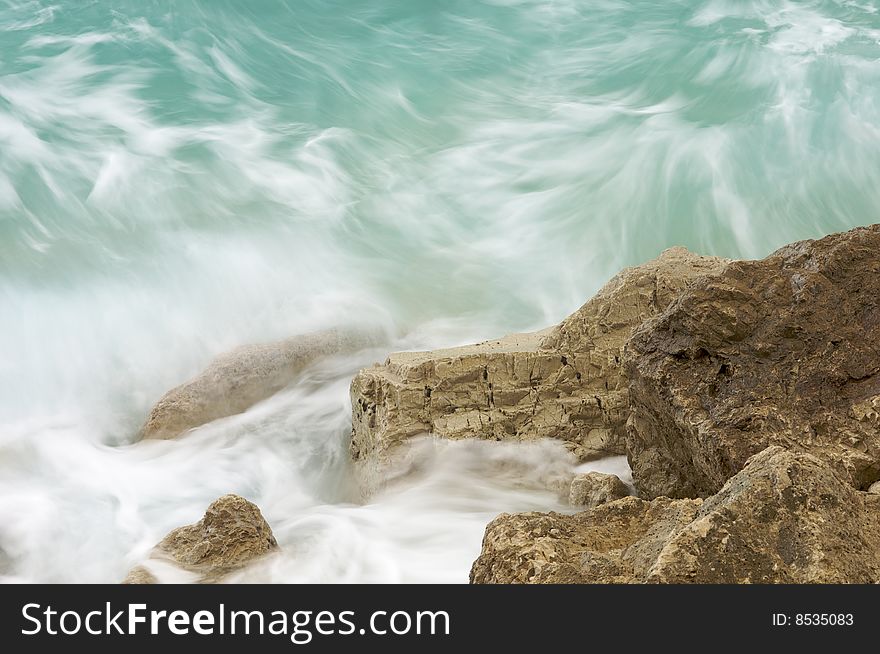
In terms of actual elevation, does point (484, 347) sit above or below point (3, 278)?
below

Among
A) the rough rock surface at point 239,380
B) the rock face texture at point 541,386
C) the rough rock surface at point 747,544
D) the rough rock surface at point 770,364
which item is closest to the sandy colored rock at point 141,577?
the rough rock surface at point 747,544

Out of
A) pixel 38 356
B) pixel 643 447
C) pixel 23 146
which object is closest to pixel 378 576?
pixel 643 447

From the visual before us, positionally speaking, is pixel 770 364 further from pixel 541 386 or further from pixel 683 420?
pixel 541 386

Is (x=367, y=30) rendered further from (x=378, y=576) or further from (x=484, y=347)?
(x=378, y=576)

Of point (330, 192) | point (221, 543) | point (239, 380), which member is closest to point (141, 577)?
point (221, 543)

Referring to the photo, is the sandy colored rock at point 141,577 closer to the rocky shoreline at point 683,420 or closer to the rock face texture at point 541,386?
the rocky shoreline at point 683,420

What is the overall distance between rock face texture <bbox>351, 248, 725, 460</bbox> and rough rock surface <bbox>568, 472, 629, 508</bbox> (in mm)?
675

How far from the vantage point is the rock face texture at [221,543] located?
4.07m

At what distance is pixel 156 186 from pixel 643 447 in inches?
305

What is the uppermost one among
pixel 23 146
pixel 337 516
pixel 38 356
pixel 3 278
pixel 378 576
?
pixel 23 146

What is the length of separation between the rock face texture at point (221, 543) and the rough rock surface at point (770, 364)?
1.70m

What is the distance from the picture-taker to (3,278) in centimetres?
928

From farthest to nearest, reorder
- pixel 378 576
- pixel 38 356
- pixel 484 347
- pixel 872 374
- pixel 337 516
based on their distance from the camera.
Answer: pixel 38 356
pixel 484 347
pixel 337 516
pixel 378 576
pixel 872 374

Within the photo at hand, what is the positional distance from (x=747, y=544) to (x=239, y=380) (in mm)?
5329
